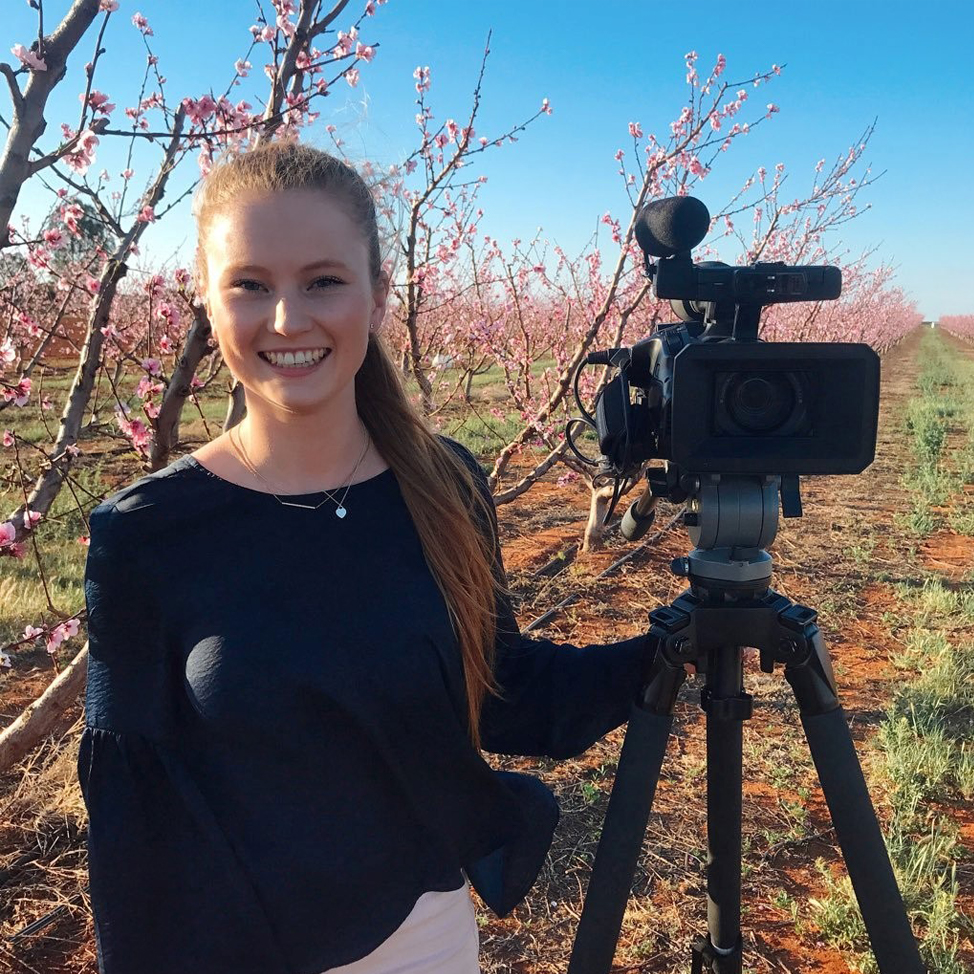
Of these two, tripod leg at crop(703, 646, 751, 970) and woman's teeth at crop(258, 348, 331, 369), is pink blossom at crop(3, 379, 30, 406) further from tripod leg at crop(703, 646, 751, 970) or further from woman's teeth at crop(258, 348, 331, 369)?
tripod leg at crop(703, 646, 751, 970)

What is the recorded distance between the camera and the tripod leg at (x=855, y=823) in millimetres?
1064

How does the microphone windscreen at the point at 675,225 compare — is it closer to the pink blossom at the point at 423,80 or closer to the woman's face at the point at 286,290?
A: the woman's face at the point at 286,290

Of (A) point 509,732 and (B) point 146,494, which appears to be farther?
(A) point 509,732

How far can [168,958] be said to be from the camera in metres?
1.08

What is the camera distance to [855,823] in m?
1.07

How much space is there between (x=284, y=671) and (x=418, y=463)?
42 cm

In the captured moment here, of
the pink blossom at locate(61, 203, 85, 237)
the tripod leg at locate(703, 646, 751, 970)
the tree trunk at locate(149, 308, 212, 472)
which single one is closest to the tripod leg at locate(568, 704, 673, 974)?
the tripod leg at locate(703, 646, 751, 970)

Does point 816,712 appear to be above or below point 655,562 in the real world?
above

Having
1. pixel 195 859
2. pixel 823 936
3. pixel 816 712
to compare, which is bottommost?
pixel 823 936

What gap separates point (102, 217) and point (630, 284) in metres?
6.19

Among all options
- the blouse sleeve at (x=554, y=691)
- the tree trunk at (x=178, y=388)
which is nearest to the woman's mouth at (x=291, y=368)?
the blouse sleeve at (x=554, y=691)

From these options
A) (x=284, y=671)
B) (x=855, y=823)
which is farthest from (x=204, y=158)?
(x=855, y=823)

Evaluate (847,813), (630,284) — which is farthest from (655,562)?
(847,813)

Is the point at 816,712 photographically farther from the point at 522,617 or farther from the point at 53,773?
the point at 522,617
